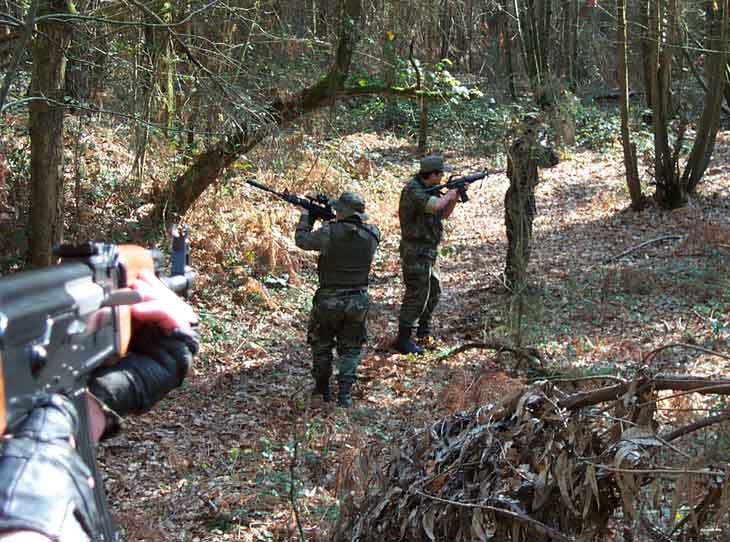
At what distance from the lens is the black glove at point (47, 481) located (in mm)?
1169

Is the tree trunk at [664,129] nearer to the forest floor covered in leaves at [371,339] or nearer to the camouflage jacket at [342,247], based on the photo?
the forest floor covered in leaves at [371,339]

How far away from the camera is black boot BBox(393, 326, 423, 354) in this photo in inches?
337

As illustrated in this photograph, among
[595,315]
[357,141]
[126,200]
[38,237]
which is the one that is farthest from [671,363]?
[357,141]

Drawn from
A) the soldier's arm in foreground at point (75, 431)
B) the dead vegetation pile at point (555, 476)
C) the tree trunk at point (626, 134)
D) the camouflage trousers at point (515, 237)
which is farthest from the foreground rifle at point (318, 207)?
the tree trunk at point (626, 134)

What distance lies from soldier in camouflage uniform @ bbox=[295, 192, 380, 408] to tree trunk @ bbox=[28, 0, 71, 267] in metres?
2.53

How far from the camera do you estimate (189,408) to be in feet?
24.0

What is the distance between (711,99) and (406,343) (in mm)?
7589

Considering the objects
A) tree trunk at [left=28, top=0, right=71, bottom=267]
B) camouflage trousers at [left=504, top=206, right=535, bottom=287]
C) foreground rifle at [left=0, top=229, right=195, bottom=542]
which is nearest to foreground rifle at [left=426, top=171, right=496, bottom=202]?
camouflage trousers at [left=504, top=206, right=535, bottom=287]

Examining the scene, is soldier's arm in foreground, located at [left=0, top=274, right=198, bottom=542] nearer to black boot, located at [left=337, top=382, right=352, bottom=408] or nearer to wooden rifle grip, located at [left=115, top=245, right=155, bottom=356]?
wooden rifle grip, located at [left=115, top=245, right=155, bottom=356]

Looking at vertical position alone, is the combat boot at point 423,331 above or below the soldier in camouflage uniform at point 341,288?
below

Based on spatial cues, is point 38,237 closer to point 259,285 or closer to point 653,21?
point 259,285

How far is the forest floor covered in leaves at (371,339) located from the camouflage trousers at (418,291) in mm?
402

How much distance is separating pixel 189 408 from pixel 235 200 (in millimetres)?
4681

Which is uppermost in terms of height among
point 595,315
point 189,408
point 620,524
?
point 620,524
